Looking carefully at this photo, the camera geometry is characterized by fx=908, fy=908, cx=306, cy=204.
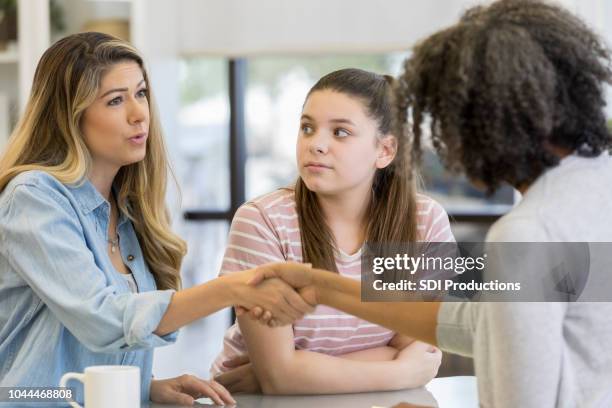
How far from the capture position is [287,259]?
177 cm

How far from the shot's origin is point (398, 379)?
163 centimetres

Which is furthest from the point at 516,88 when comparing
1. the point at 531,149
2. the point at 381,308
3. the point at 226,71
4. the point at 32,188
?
the point at 226,71

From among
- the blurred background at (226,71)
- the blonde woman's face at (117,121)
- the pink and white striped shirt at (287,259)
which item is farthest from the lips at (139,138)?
the blurred background at (226,71)

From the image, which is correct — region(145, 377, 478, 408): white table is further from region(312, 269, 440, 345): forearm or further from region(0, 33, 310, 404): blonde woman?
region(312, 269, 440, 345): forearm

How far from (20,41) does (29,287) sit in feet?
6.42

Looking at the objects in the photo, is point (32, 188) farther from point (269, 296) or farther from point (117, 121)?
point (269, 296)

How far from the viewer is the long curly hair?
3.53 ft

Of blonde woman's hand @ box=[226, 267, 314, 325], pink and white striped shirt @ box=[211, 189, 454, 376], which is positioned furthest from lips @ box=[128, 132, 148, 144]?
blonde woman's hand @ box=[226, 267, 314, 325]

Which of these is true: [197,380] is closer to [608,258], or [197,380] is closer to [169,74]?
[608,258]

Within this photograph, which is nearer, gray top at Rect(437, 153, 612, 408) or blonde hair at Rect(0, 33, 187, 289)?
gray top at Rect(437, 153, 612, 408)

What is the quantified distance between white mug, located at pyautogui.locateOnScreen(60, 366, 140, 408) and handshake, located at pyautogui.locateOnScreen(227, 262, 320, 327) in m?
0.33

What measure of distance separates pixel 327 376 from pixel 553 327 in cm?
67

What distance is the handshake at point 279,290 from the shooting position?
153cm

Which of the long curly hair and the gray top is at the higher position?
the long curly hair
